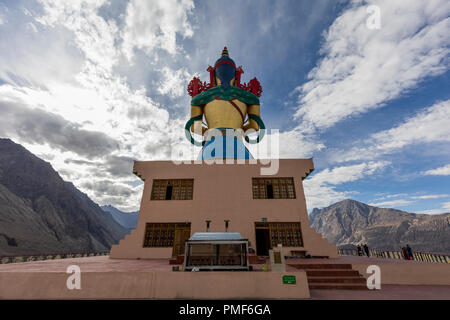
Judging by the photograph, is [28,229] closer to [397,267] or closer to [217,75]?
[217,75]

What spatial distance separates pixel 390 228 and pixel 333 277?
123 metres

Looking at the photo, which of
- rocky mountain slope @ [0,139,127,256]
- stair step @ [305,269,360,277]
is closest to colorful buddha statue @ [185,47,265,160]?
stair step @ [305,269,360,277]

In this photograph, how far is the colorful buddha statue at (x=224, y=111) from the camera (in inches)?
659

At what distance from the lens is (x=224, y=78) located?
60.2 ft

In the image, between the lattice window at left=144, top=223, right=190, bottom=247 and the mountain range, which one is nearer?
the lattice window at left=144, top=223, right=190, bottom=247

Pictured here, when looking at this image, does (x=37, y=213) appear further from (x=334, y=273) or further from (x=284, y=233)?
(x=334, y=273)

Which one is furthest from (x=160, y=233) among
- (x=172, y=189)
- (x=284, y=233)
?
(x=284, y=233)

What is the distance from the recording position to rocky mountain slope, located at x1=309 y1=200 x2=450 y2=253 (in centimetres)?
8456

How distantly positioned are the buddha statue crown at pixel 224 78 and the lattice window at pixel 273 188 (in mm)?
8800

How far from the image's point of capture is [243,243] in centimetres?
725

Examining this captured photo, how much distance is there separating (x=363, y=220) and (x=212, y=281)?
16464 centimetres

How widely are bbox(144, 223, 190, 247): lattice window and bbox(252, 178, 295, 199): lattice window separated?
550 centimetres

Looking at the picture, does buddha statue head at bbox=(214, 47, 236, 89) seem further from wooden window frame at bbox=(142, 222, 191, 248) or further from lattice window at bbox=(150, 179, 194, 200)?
wooden window frame at bbox=(142, 222, 191, 248)

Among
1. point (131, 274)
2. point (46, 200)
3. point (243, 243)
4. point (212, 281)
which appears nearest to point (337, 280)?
point (243, 243)
